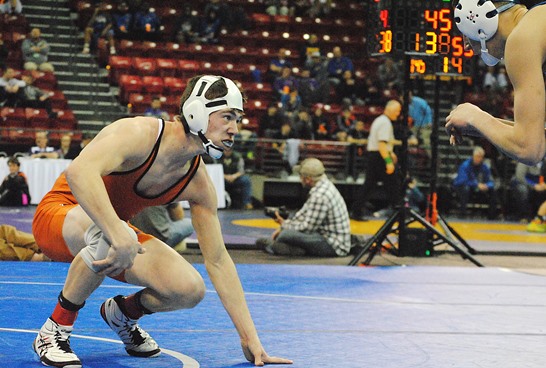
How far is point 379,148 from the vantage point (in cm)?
1156

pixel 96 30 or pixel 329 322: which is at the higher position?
pixel 96 30

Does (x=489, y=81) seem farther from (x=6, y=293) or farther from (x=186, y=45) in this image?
(x=6, y=293)

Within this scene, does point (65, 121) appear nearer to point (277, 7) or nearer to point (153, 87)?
point (153, 87)

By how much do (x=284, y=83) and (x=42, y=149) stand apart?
5.32 meters

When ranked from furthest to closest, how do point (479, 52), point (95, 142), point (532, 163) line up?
point (95, 142) → point (479, 52) → point (532, 163)

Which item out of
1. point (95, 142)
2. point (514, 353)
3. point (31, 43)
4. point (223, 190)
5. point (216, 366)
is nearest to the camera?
point (95, 142)

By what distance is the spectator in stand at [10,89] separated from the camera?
50.1ft

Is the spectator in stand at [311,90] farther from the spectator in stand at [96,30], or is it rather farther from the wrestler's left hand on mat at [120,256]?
the wrestler's left hand on mat at [120,256]

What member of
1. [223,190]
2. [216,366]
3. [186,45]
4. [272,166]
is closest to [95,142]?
[216,366]

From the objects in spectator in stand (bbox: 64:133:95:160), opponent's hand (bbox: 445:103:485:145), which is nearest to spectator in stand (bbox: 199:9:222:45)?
spectator in stand (bbox: 64:133:95:160)

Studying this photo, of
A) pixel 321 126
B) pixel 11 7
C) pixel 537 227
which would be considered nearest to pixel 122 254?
pixel 537 227

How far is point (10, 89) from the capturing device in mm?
15266

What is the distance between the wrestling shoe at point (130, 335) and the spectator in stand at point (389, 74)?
14.4 m

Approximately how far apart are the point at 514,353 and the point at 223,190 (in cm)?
972
